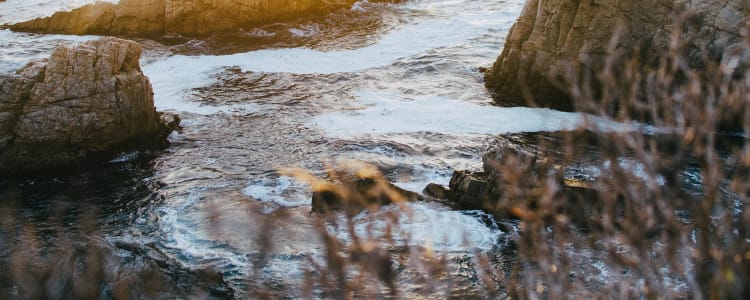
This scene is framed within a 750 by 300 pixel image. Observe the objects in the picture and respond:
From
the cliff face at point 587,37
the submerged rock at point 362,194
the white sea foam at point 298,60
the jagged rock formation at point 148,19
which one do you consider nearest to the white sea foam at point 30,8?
the jagged rock formation at point 148,19

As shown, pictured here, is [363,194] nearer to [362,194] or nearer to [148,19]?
[362,194]

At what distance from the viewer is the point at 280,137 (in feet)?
45.3

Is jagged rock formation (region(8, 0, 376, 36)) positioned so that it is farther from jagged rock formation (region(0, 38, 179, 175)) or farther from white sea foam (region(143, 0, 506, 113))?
jagged rock formation (region(0, 38, 179, 175))

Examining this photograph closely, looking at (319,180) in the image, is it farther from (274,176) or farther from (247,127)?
(247,127)

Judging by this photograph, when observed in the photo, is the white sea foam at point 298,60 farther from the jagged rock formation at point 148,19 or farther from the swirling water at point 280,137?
the jagged rock formation at point 148,19

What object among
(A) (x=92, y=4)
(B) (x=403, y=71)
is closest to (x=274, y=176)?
(B) (x=403, y=71)

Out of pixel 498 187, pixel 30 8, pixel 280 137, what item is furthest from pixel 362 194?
pixel 30 8

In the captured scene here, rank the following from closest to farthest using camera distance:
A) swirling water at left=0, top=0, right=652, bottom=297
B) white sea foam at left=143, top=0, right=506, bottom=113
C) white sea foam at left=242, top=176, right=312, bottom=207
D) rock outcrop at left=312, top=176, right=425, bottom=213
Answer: swirling water at left=0, top=0, right=652, bottom=297, rock outcrop at left=312, top=176, right=425, bottom=213, white sea foam at left=242, top=176, right=312, bottom=207, white sea foam at left=143, top=0, right=506, bottom=113

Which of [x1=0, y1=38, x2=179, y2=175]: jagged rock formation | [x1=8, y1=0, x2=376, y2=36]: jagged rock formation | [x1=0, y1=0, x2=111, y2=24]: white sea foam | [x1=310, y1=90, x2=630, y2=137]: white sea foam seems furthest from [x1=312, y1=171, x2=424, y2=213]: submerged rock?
[x1=0, y1=0, x2=111, y2=24]: white sea foam

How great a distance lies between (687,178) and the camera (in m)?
10.9

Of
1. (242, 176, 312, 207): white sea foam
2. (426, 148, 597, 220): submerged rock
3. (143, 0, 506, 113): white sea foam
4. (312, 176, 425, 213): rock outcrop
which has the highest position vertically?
(143, 0, 506, 113): white sea foam

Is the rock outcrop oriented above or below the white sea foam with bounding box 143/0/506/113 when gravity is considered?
below

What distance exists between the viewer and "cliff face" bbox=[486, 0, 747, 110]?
13.1 m

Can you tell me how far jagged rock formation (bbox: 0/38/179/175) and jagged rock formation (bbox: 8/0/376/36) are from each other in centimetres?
944
